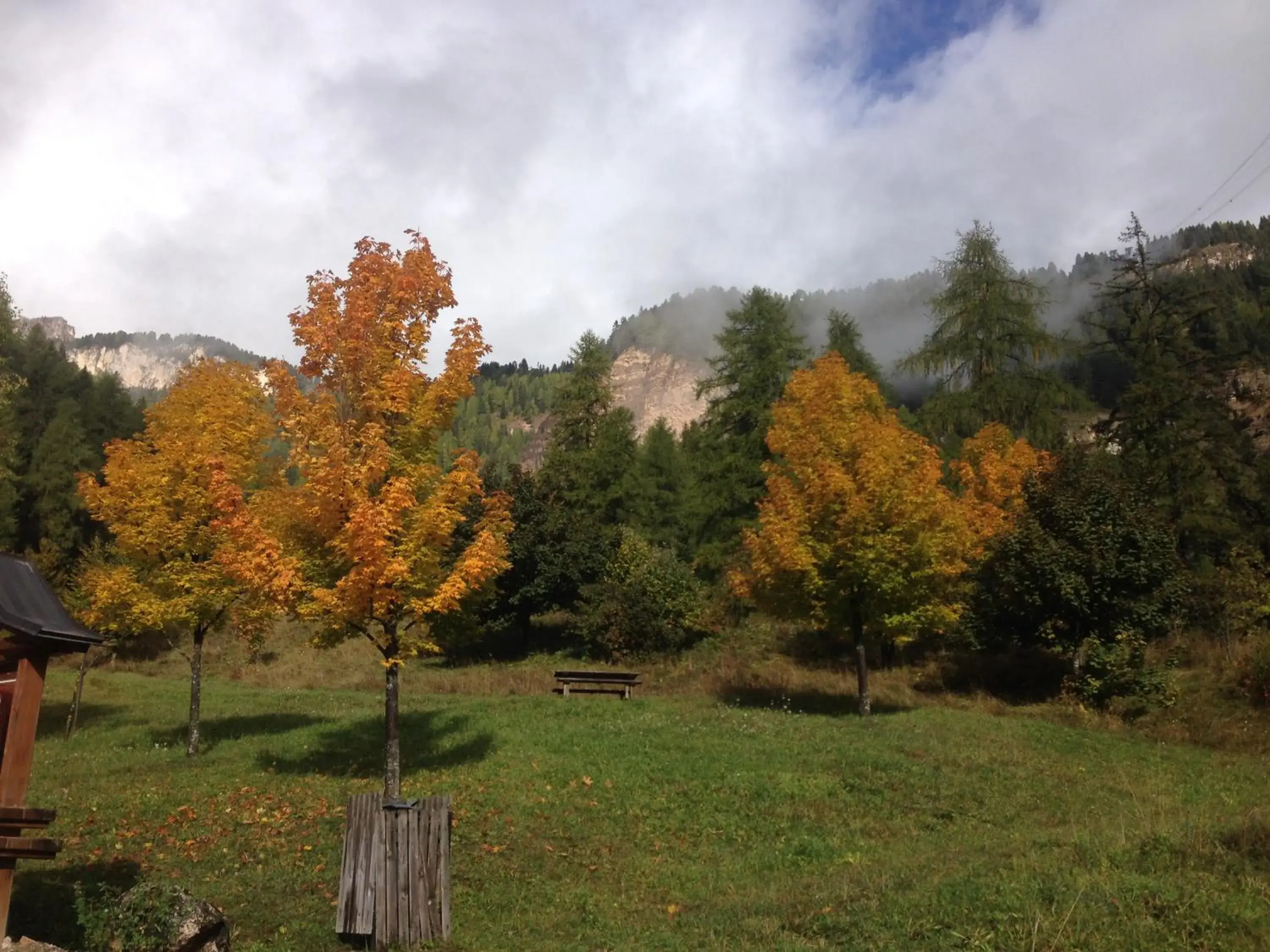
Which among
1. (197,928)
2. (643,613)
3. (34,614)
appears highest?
(34,614)

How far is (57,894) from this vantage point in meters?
10.0

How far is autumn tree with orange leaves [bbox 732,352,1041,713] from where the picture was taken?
20734mm

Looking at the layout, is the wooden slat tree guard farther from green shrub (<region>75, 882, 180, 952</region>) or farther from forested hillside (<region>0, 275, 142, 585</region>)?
forested hillside (<region>0, 275, 142, 585</region>)

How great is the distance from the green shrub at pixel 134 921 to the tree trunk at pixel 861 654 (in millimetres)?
16786

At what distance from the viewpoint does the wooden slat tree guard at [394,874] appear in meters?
8.97

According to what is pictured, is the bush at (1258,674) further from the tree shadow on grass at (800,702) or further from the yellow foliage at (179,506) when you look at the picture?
the yellow foliage at (179,506)

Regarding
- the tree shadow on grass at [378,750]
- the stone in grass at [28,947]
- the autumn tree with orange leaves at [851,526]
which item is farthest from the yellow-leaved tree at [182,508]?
the autumn tree with orange leaves at [851,526]

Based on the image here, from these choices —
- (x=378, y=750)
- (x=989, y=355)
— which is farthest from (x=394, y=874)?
(x=989, y=355)

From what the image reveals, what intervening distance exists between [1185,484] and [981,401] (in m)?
9.01

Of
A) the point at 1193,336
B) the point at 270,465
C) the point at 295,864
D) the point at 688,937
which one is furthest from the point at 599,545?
the point at 688,937

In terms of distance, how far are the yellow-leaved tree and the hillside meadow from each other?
9.95ft

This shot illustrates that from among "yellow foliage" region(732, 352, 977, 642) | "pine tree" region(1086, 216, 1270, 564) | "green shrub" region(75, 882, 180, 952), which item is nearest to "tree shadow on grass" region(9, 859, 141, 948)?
"green shrub" region(75, 882, 180, 952)

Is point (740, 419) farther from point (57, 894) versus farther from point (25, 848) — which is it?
point (25, 848)

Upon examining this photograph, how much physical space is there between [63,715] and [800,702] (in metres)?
20.8
